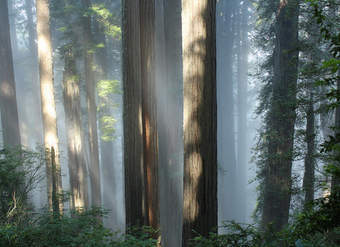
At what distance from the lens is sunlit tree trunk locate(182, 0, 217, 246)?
475 centimetres

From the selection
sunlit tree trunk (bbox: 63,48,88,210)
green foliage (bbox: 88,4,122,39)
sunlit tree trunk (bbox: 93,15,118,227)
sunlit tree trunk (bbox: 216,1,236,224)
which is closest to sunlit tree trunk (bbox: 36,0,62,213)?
sunlit tree trunk (bbox: 63,48,88,210)

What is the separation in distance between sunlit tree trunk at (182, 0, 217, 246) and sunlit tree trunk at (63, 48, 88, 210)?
1079cm

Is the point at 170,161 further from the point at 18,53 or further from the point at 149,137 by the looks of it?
the point at 18,53

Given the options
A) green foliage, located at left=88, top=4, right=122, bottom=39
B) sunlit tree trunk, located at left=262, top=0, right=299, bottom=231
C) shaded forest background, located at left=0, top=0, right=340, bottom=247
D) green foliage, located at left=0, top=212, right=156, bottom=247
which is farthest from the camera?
green foliage, located at left=88, top=4, right=122, bottom=39

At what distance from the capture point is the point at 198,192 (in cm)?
475

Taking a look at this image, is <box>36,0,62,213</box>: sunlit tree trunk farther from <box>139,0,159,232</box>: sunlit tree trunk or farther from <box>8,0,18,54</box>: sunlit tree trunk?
<box>8,0,18,54</box>: sunlit tree trunk

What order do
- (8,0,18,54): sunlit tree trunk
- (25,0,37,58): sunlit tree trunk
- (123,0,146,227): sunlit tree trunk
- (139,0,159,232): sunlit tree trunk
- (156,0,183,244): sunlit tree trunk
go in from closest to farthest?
(123,0,146,227): sunlit tree trunk, (139,0,159,232): sunlit tree trunk, (156,0,183,244): sunlit tree trunk, (25,0,37,58): sunlit tree trunk, (8,0,18,54): sunlit tree trunk

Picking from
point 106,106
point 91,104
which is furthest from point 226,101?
point 91,104

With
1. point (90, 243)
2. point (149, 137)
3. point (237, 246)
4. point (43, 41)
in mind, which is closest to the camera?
point (237, 246)

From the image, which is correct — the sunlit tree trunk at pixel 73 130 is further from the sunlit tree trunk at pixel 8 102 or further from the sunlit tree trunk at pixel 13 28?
the sunlit tree trunk at pixel 13 28

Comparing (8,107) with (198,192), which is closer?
(198,192)

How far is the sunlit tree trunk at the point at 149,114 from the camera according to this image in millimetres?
6711

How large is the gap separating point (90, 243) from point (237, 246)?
5.92 feet

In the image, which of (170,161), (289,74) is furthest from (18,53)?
(289,74)
